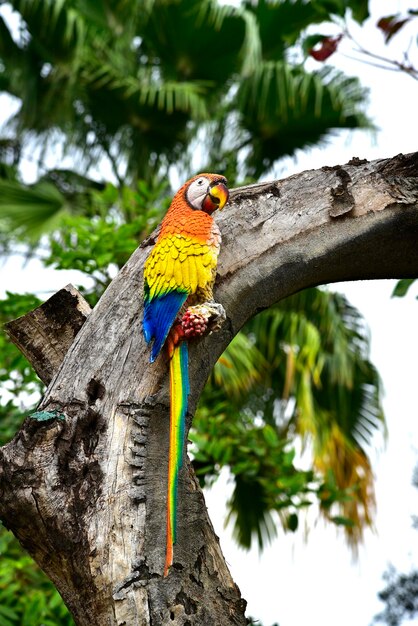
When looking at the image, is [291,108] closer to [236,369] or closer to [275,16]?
[275,16]

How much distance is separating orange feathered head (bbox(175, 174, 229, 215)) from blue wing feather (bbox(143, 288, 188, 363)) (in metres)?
0.24

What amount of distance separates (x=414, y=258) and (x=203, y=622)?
1.03 m

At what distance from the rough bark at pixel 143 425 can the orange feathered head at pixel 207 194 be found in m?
0.05

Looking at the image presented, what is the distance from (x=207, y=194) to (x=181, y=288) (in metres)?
0.26

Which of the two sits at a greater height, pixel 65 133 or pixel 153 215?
pixel 65 133

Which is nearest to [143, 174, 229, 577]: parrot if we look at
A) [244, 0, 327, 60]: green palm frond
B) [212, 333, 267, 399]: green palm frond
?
[212, 333, 267, 399]: green palm frond

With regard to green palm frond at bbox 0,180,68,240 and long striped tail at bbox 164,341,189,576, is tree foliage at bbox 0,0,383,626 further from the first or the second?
long striped tail at bbox 164,341,189,576

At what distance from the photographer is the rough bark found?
1425mm

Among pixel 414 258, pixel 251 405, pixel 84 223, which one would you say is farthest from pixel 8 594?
pixel 251 405

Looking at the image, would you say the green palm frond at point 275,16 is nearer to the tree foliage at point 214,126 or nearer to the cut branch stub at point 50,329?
the tree foliage at point 214,126

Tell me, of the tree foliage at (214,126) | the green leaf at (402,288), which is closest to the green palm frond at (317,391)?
the tree foliage at (214,126)

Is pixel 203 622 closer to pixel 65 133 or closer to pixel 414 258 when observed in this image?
pixel 414 258

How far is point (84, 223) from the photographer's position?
336cm

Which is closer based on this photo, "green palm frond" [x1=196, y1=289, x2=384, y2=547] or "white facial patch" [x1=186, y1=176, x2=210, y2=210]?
"white facial patch" [x1=186, y1=176, x2=210, y2=210]
